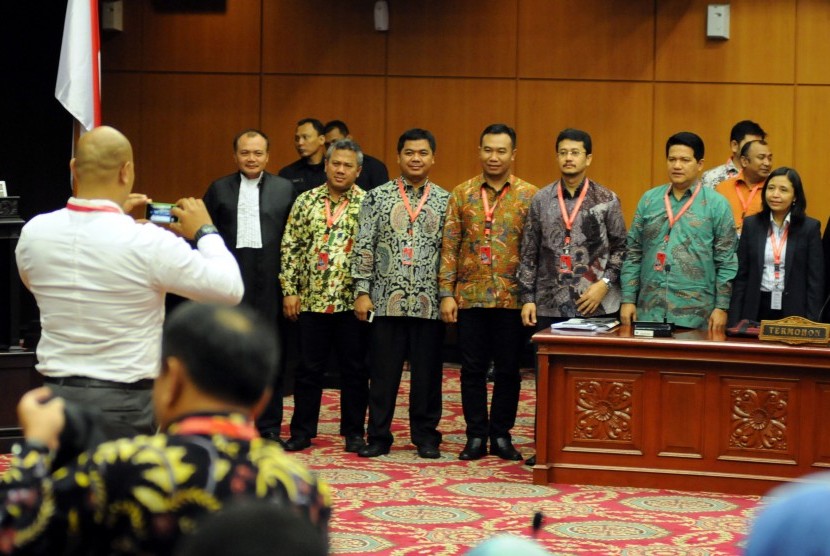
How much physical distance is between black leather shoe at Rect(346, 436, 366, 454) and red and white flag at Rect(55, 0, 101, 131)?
205 cm

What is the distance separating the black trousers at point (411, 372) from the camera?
228 inches

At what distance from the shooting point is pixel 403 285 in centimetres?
573

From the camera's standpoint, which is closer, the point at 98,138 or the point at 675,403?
the point at 98,138

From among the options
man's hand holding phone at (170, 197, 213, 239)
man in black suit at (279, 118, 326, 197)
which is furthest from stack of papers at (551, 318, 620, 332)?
man in black suit at (279, 118, 326, 197)

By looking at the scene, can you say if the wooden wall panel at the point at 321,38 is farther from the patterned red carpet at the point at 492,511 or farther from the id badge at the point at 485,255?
the patterned red carpet at the point at 492,511

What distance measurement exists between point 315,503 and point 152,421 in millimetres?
1385

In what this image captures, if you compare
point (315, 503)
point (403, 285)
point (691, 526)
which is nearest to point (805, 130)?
point (403, 285)

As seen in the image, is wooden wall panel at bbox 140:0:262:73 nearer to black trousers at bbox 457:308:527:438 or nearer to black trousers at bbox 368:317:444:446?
black trousers at bbox 368:317:444:446

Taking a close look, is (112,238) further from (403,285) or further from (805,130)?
(805,130)

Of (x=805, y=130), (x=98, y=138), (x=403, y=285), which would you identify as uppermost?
(x=805, y=130)

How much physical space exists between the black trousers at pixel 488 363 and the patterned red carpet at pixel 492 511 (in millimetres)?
191

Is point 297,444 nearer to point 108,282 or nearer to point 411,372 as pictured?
point 411,372

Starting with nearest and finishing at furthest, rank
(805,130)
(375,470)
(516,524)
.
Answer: (516,524) < (375,470) < (805,130)

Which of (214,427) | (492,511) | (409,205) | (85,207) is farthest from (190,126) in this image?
(214,427)
